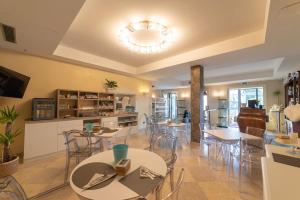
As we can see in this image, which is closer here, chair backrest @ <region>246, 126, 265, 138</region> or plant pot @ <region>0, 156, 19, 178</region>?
plant pot @ <region>0, 156, 19, 178</region>

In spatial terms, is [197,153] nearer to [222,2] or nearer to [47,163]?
[222,2]

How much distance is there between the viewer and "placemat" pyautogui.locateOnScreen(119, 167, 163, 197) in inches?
40.2

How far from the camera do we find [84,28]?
3076 mm

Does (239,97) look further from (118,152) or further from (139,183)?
(139,183)

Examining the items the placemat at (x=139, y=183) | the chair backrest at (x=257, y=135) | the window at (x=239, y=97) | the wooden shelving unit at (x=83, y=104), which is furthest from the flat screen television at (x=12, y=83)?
the window at (x=239, y=97)

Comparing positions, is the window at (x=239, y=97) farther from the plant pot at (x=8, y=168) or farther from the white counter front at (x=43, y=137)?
the plant pot at (x=8, y=168)

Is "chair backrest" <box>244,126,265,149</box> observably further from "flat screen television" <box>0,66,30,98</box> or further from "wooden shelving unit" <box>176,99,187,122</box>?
"wooden shelving unit" <box>176,99,187,122</box>

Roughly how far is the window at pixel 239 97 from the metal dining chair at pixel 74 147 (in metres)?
8.21

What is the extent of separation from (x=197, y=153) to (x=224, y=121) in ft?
19.7

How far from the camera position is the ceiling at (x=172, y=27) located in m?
2.18

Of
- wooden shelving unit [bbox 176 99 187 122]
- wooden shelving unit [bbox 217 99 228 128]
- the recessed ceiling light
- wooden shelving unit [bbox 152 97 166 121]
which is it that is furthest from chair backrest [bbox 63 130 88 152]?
wooden shelving unit [bbox 176 99 187 122]

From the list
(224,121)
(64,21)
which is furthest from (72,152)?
(224,121)

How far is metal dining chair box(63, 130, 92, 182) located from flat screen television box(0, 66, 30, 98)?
1.81m

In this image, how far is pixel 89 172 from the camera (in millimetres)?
1254
